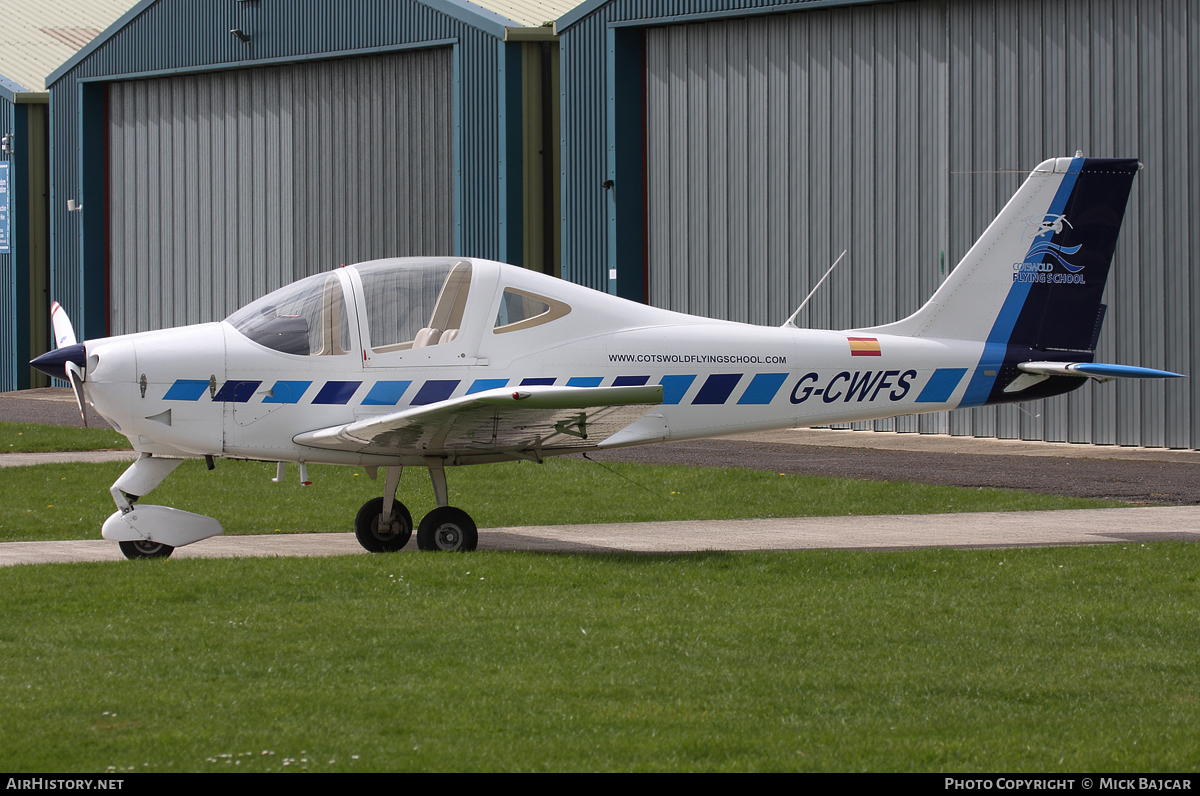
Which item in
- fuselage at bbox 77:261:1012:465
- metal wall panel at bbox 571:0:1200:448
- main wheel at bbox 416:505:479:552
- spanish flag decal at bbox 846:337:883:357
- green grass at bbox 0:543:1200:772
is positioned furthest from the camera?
metal wall panel at bbox 571:0:1200:448

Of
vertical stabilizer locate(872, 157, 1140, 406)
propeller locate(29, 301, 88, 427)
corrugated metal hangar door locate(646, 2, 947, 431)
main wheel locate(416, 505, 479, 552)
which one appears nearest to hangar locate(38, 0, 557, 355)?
corrugated metal hangar door locate(646, 2, 947, 431)

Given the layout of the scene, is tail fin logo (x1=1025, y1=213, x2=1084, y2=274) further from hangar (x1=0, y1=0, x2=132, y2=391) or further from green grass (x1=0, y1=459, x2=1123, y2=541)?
hangar (x1=0, y1=0, x2=132, y2=391)

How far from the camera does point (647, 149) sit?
23.9m

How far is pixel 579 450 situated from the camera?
33.8 ft

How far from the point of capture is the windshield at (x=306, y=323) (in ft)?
32.3

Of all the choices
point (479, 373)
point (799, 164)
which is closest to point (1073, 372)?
point (479, 373)

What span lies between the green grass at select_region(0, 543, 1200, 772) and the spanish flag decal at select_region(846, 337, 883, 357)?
1857 mm

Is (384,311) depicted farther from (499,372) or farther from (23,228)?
(23,228)

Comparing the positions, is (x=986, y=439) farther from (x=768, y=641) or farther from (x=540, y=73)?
(x=768, y=641)

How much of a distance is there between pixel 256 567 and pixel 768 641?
12.2 ft

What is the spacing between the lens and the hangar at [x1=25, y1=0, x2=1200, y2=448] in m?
19.2

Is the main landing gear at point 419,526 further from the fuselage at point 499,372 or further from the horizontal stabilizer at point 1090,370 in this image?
the horizontal stabilizer at point 1090,370

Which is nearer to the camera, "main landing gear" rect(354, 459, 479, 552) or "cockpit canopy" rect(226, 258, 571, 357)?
"cockpit canopy" rect(226, 258, 571, 357)
